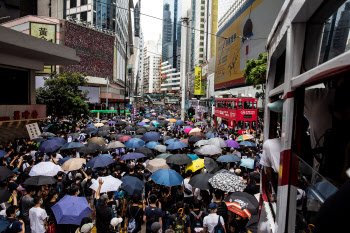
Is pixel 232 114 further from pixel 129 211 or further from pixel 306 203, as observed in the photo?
pixel 306 203

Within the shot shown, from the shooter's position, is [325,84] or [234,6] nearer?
[325,84]

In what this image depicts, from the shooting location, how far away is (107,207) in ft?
16.9

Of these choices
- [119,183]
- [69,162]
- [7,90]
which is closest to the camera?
[119,183]

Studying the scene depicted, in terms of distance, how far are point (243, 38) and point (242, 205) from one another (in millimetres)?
30405

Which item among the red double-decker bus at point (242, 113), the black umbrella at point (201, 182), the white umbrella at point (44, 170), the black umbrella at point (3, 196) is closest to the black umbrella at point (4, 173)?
the white umbrella at point (44, 170)

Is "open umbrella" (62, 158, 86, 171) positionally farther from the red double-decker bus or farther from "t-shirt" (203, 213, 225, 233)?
the red double-decker bus

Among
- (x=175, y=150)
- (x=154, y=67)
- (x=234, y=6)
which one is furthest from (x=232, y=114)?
(x=154, y=67)

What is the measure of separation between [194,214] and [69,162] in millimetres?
4550

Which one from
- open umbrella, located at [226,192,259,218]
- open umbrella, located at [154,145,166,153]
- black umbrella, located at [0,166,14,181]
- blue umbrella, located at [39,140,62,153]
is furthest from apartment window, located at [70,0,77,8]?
open umbrella, located at [226,192,259,218]

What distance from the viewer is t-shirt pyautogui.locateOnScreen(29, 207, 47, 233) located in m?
5.07

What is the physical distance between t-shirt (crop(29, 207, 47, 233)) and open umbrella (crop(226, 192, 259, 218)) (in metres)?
3.67

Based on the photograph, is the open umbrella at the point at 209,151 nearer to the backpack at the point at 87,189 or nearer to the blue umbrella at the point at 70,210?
the backpack at the point at 87,189

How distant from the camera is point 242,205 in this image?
4.84 metres

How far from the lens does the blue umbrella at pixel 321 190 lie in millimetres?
1441
